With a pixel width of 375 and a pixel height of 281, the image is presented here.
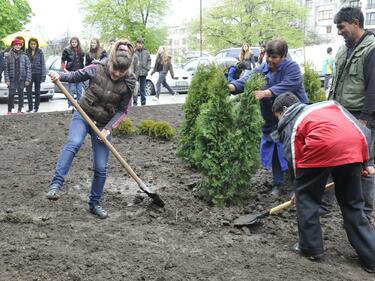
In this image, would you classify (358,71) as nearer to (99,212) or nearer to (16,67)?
(99,212)

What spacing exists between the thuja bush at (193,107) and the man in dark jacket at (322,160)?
8.99ft

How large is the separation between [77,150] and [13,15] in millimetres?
24357

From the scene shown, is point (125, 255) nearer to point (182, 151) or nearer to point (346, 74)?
point (346, 74)

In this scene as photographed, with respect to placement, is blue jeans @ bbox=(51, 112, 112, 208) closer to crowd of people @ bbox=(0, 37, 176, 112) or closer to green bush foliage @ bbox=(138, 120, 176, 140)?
green bush foliage @ bbox=(138, 120, 176, 140)

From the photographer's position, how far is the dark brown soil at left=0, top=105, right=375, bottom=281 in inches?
144

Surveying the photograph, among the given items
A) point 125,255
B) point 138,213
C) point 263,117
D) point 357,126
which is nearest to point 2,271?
point 125,255

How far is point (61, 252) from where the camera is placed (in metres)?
3.81

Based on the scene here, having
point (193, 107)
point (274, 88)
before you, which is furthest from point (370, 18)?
point (274, 88)

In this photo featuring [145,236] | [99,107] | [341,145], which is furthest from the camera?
[99,107]

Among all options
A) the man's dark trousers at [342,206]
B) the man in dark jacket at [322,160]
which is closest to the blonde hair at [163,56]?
the man in dark jacket at [322,160]

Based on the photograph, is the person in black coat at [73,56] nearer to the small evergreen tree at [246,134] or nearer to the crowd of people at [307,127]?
the crowd of people at [307,127]

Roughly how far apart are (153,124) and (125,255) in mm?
5162

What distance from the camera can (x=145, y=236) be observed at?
437 centimetres

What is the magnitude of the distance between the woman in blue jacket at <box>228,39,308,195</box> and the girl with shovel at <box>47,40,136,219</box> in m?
1.17
